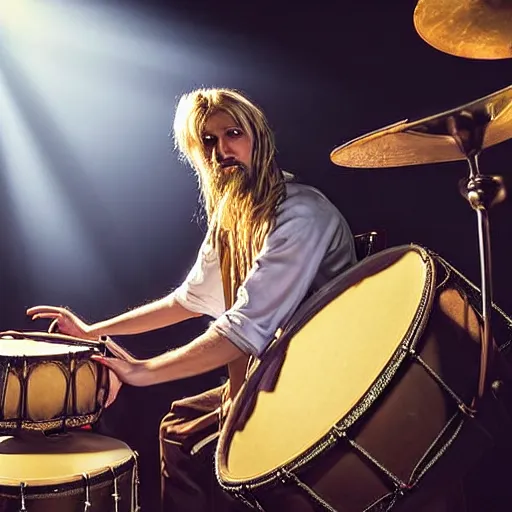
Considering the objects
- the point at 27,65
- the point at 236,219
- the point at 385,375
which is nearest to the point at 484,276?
the point at 385,375

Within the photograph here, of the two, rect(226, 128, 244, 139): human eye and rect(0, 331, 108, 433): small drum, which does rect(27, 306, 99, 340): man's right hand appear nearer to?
rect(0, 331, 108, 433): small drum

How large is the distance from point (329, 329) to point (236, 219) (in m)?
0.49

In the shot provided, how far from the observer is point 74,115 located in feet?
8.27

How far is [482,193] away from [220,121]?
81cm

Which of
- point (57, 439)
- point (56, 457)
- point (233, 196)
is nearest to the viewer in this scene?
point (56, 457)

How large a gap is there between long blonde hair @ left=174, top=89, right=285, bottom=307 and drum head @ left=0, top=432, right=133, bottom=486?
0.51 m

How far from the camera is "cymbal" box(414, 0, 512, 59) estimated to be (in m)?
1.55

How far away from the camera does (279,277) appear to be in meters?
1.70

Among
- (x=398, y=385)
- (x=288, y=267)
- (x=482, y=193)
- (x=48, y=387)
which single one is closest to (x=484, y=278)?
(x=482, y=193)

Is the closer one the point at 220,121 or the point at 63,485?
the point at 63,485

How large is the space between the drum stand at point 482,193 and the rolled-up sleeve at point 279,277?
42cm

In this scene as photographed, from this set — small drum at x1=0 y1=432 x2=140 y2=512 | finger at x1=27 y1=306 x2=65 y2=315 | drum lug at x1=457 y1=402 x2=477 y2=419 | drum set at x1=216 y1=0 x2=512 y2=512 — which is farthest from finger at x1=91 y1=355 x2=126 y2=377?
A: drum lug at x1=457 y1=402 x2=477 y2=419

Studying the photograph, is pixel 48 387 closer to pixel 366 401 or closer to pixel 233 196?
pixel 233 196

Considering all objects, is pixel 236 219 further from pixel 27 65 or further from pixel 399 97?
pixel 27 65
